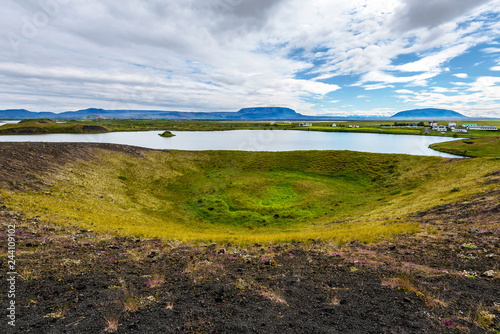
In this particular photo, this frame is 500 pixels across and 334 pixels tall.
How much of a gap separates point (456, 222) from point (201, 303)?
21968 mm

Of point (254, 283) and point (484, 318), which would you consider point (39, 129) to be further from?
point (484, 318)

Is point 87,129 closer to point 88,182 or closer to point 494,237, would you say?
point 88,182

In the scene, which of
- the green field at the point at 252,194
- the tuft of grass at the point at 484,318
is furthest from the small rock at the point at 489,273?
the green field at the point at 252,194

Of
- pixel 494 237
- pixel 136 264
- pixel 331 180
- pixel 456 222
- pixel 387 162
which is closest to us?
pixel 136 264

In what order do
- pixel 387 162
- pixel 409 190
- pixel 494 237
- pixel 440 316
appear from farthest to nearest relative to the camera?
pixel 387 162 < pixel 409 190 < pixel 494 237 < pixel 440 316

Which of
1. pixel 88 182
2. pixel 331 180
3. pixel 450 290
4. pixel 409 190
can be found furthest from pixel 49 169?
pixel 409 190

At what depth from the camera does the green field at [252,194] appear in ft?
71.1

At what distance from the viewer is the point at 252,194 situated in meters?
45.9

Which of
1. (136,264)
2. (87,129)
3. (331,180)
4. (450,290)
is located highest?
(87,129)

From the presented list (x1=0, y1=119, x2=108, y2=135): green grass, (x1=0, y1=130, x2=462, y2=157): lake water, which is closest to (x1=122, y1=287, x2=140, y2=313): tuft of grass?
(x1=0, y1=130, x2=462, y2=157): lake water

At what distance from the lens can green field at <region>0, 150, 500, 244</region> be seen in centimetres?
2167

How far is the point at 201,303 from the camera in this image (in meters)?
8.82

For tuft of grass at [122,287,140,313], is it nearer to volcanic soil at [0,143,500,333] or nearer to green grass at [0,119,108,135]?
volcanic soil at [0,143,500,333]

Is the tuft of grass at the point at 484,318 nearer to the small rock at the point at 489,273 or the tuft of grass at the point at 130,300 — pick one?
the small rock at the point at 489,273
